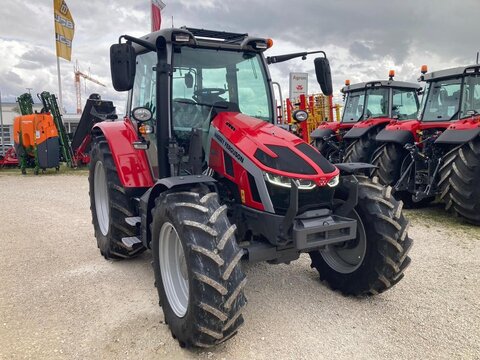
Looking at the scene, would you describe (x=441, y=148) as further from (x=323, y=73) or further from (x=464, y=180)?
(x=323, y=73)

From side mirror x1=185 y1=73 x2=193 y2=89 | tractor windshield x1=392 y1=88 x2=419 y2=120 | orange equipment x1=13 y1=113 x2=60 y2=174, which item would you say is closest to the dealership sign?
tractor windshield x1=392 y1=88 x2=419 y2=120

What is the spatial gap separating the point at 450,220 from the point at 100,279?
5605mm

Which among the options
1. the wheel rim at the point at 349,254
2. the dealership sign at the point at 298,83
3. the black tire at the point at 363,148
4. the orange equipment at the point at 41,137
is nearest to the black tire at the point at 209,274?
the wheel rim at the point at 349,254

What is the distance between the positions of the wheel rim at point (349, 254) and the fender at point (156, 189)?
4.47 ft

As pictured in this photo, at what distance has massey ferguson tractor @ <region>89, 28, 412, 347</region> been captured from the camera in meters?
2.70

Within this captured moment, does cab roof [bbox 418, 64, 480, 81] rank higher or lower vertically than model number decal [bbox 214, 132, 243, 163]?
higher

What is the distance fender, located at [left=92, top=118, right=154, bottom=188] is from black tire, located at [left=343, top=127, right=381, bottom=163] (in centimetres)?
583

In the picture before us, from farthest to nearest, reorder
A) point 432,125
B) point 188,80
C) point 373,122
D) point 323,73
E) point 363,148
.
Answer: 1. point 373,122
2. point 363,148
3. point 432,125
4. point 323,73
5. point 188,80

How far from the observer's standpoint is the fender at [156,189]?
2994mm

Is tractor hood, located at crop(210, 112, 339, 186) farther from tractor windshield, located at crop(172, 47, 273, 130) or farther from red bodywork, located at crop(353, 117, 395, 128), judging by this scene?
red bodywork, located at crop(353, 117, 395, 128)

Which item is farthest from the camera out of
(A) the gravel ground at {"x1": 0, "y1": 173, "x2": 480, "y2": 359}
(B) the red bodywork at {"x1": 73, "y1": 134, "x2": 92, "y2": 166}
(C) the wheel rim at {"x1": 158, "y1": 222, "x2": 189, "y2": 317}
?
(B) the red bodywork at {"x1": 73, "y1": 134, "x2": 92, "y2": 166}

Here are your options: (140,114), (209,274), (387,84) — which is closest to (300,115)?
(140,114)

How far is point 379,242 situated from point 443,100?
5.15 meters

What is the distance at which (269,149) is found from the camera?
3.12 m
